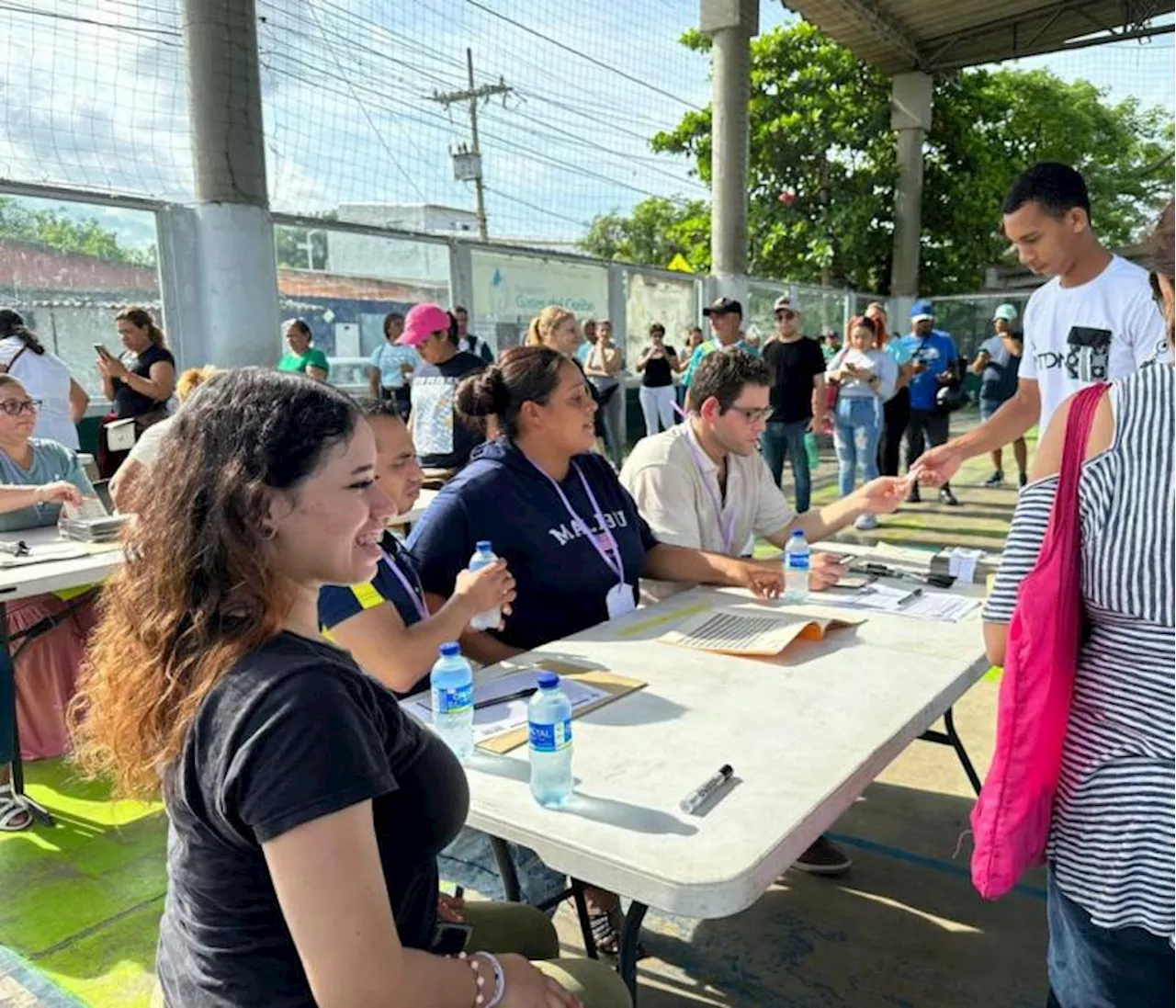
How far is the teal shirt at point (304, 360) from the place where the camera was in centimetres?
680

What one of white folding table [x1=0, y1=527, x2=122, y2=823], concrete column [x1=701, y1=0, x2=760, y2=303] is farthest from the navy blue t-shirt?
concrete column [x1=701, y1=0, x2=760, y2=303]

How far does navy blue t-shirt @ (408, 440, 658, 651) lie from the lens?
2262 millimetres

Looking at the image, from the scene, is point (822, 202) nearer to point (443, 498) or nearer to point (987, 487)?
point (987, 487)

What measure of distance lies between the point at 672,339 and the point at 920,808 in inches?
418

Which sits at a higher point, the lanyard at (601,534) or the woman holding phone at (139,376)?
the woman holding phone at (139,376)

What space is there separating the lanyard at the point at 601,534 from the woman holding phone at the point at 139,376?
13.5 feet

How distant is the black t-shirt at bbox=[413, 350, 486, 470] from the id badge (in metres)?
2.72

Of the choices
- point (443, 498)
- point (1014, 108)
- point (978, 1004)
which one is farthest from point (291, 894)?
point (1014, 108)

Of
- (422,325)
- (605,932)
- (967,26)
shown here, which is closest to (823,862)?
(605,932)

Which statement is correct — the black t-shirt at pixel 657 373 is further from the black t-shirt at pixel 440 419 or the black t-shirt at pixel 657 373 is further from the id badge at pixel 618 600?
the id badge at pixel 618 600

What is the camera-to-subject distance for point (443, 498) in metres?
2.30

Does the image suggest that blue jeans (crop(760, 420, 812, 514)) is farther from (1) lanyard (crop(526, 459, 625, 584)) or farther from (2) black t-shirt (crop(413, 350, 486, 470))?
(1) lanyard (crop(526, 459, 625, 584))

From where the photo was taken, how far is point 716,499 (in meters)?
2.93

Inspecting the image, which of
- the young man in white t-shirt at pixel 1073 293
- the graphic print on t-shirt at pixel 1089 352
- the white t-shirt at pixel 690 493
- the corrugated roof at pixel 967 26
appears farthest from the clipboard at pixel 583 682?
the corrugated roof at pixel 967 26
